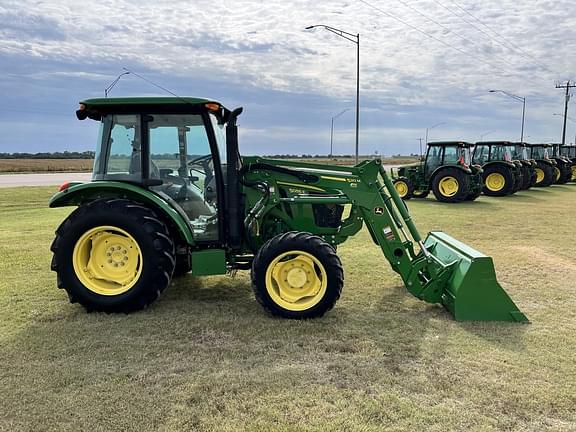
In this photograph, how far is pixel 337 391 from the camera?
3.57 m

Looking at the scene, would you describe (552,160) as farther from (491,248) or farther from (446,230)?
(491,248)

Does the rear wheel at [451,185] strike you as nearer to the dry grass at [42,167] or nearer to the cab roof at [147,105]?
the cab roof at [147,105]

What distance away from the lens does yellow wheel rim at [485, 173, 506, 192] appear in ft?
64.6

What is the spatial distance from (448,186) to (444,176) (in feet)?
1.24

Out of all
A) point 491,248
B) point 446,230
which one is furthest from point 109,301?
point 446,230

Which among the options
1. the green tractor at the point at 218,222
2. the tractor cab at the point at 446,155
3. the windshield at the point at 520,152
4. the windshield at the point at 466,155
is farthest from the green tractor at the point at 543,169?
the green tractor at the point at 218,222

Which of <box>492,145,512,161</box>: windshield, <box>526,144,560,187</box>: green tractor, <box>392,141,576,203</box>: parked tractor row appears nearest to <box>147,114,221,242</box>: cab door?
<box>392,141,576,203</box>: parked tractor row

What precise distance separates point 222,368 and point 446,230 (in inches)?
320

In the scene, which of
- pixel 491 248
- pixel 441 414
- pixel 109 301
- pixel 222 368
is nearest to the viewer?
pixel 441 414

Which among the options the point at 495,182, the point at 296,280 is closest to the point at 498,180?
the point at 495,182

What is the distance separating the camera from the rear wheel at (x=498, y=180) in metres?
19.5

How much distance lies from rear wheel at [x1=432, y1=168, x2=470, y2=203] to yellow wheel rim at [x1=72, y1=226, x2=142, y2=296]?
13933 mm

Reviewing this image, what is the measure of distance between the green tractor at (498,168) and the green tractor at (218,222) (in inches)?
609

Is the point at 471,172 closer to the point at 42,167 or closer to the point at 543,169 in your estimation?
the point at 543,169
